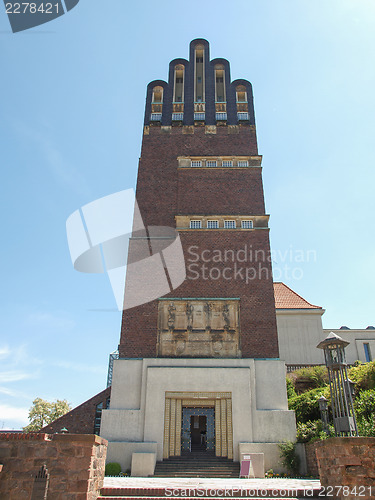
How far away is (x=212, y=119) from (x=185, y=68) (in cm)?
619

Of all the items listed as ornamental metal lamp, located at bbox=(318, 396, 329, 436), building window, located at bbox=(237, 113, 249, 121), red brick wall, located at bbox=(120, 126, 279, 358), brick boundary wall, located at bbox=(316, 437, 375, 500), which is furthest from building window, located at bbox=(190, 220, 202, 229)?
brick boundary wall, located at bbox=(316, 437, 375, 500)

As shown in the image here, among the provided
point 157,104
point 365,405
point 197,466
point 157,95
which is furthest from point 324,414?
point 157,95

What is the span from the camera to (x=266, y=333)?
2088 centimetres

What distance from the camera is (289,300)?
31297 millimetres

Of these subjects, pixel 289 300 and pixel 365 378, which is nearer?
pixel 365 378

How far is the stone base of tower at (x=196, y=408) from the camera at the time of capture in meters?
17.8

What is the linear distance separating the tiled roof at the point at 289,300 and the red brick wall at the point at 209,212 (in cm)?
909

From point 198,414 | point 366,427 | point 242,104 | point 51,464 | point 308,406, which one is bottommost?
point 51,464

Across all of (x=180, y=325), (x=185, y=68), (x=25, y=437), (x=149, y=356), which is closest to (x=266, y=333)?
(x=180, y=325)

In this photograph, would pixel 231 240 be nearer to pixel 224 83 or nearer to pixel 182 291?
pixel 182 291

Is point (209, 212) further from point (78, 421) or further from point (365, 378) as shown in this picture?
point (78, 421)

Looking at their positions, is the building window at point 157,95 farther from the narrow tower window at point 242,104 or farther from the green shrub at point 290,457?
the green shrub at point 290,457

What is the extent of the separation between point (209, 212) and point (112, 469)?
14962 millimetres

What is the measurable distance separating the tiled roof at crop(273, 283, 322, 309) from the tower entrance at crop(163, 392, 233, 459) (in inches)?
513
